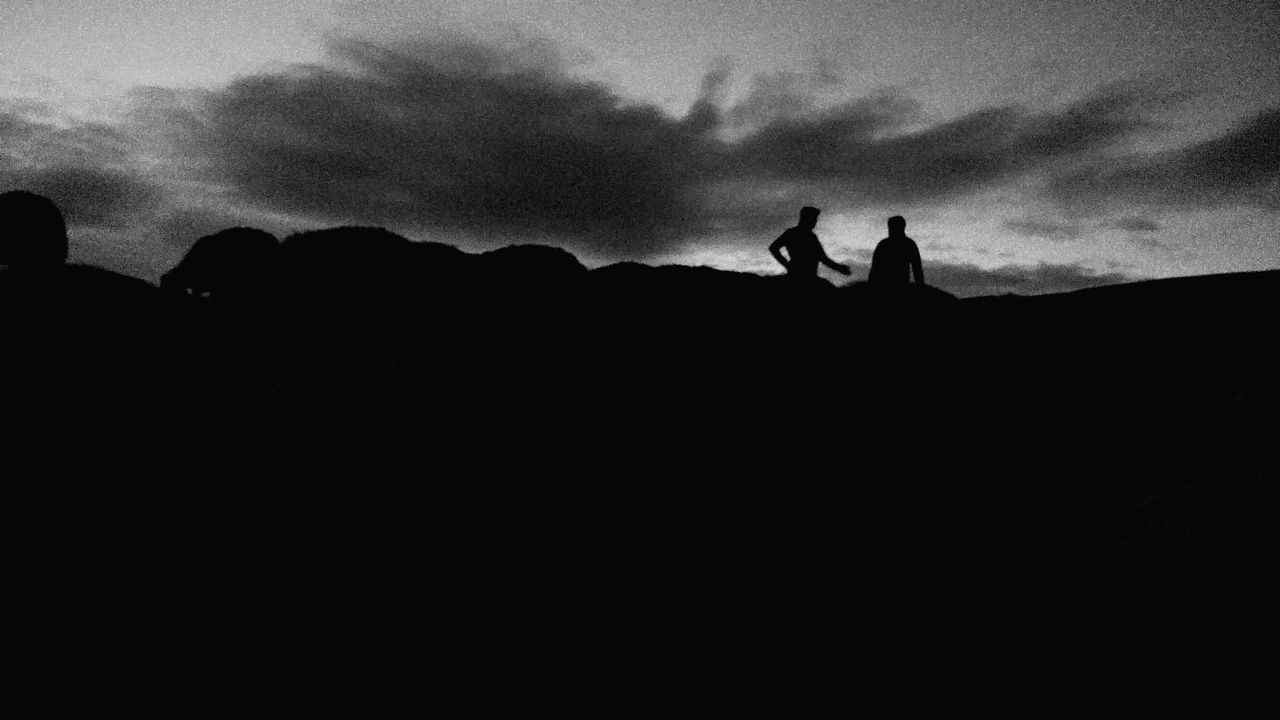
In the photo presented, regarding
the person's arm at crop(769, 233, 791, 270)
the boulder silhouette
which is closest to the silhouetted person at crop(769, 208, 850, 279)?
the person's arm at crop(769, 233, 791, 270)

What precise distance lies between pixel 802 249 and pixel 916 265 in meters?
1.63

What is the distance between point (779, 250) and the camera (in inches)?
358

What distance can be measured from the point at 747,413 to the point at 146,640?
6852mm

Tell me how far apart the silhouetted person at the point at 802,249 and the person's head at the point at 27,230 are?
12.7m

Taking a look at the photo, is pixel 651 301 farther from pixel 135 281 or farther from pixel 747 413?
pixel 135 281

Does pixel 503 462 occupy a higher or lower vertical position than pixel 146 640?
higher

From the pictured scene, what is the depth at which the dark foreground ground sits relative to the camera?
5.45 meters

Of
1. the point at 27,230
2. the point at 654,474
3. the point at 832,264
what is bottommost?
the point at 654,474

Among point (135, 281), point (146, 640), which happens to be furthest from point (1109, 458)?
point (135, 281)

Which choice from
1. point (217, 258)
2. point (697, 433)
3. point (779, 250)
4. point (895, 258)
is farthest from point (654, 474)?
point (217, 258)

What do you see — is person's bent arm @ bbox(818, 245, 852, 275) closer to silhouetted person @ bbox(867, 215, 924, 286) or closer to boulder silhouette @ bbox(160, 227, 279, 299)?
silhouetted person @ bbox(867, 215, 924, 286)

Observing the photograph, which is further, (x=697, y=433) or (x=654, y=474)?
(x=697, y=433)

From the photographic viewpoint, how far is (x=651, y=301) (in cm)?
1230

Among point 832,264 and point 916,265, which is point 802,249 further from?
point 916,265
